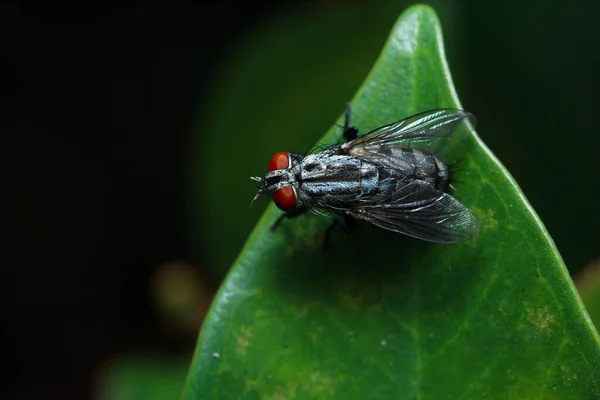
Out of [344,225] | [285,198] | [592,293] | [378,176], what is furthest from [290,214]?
[592,293]

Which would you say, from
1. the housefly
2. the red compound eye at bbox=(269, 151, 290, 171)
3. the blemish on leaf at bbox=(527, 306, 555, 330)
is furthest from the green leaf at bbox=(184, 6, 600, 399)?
the red compound eye at bbox=(269, 151, 290, 171)

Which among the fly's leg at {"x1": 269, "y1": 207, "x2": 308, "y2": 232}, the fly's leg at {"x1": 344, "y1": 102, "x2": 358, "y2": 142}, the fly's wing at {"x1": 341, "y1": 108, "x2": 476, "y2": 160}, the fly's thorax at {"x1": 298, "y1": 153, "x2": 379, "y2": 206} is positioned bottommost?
the fly's leg at {"x1": 269, "y1": 207, "x2": 308, "y2": 232}

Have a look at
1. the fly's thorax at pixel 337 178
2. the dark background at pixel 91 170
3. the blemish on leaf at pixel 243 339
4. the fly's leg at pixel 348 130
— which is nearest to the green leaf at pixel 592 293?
the fly's thorax at pixel 337 178

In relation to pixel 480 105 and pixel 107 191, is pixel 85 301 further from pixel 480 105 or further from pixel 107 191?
pixel 480 105

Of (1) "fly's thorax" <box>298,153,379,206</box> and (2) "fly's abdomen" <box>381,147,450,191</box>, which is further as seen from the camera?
(1) "fly's thorax" <box>298,153,379,206</box>

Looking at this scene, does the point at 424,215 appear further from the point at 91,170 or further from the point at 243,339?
the point at 91,170

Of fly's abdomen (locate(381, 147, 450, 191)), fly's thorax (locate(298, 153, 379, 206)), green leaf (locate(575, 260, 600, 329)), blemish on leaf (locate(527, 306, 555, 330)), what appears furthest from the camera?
green leaf (locate(575, 260, 600, 329))

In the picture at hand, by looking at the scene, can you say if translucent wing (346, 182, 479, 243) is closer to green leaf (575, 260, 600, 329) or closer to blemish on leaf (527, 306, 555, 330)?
blemish on leaf (527, 306, 555, 330)

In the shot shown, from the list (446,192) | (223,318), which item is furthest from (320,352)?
(446,192)
